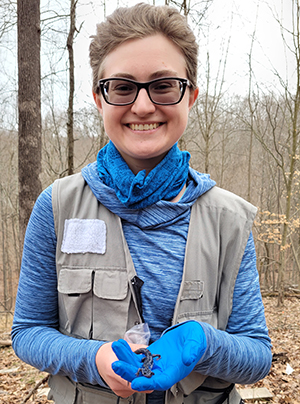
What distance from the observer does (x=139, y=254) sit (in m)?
1.12

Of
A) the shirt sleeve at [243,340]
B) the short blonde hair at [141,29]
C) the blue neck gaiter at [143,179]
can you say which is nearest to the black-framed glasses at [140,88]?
the short blonde hair at [141,29]

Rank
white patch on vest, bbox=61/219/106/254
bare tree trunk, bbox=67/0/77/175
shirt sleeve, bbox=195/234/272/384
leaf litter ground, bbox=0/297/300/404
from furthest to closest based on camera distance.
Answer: bare tree trunk, bbox=67/0/77/175 < leaf litter ground, bbox=0/297/300/404 < white patch on vest, bbox=61/219/106/254 < shirt sleeve, bbox=195/234/272/384

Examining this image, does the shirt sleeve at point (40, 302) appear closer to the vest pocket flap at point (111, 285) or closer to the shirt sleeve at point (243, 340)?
the vest pocket flap at point (111, 285)

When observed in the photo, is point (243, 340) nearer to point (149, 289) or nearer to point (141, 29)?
point (149, 289)

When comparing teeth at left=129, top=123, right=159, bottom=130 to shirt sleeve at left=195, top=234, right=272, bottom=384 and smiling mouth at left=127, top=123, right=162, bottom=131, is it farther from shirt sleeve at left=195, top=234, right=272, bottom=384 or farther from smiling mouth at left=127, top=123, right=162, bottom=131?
shirt sleeve at left=195, top=234, right=272, bottom=384

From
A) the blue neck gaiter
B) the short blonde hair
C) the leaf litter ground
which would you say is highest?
the short blonde hair

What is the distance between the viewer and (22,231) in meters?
3.96

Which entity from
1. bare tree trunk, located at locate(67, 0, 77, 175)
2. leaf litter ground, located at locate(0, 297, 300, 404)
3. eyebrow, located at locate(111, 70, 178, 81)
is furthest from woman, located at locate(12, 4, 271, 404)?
bare tree trunk, located at locate(67, 0, 77, 175)

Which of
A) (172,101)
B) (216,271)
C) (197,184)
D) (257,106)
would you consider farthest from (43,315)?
(257,106)

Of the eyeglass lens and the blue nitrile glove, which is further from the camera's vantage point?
the eyeglass lens

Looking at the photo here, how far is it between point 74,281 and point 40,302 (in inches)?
6.4

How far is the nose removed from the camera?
1058mm

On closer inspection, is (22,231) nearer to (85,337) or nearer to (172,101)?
(85,337)

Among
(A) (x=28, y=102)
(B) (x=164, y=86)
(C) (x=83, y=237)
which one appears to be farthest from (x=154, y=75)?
(A) (x=28, y=102)
